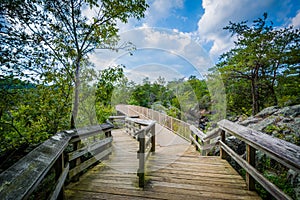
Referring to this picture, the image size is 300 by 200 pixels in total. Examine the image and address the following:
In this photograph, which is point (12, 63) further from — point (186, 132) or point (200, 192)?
point (186, 132)

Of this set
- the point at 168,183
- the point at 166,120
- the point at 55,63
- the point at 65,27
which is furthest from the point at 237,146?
the point at 166,120

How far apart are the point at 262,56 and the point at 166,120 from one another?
5175mm

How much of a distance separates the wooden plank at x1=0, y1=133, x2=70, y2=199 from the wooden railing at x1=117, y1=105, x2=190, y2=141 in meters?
5.38

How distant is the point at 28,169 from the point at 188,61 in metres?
4.35

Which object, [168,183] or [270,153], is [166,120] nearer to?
[168,183]

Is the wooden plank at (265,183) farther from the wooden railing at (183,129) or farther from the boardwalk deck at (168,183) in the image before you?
the wooden railing at (183,129)

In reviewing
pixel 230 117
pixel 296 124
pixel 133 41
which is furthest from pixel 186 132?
pixel 133 41

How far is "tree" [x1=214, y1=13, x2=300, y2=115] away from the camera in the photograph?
4.83 metres

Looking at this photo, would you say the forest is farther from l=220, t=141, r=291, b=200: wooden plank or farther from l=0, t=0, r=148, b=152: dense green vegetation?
l=220, t=141, r=291, b=200: wooden plank

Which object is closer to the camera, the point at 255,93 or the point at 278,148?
the point at 278,148

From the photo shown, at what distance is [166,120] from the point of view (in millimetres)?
8172

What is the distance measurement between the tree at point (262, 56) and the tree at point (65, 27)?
4.45 m

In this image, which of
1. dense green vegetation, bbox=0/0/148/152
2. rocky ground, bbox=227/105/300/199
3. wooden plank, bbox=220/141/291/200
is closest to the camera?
wooden plank, bbox=220/141/291/200

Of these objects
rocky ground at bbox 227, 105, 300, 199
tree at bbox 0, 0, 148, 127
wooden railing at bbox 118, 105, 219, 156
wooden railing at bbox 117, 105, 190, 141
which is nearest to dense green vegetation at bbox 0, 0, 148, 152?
tree at bbox 0, 0, 148, 127
